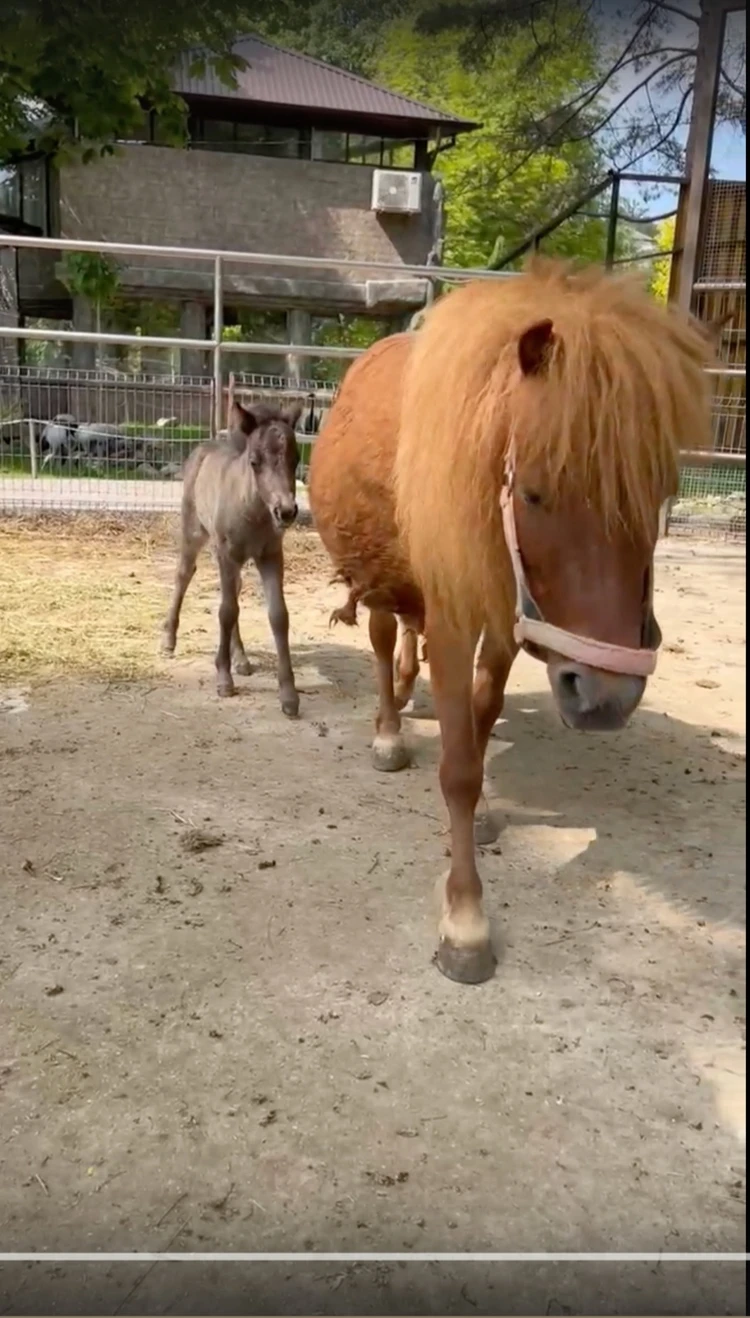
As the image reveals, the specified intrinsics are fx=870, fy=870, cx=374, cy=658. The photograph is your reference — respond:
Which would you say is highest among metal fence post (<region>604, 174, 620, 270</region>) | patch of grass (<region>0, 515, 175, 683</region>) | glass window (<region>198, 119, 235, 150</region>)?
glass window (<region>198, 119, 235, 150</region>)

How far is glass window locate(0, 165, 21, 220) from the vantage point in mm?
1787

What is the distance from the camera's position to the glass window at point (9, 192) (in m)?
1.79

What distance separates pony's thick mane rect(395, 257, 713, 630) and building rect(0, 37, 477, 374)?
265 millimetres

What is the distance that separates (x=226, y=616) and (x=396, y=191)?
1939mm

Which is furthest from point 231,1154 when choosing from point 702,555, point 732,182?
point 702,555

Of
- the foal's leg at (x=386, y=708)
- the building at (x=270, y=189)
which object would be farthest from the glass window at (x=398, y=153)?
the foal's leg at (x=386, y=708)

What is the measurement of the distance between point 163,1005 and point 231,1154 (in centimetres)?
39

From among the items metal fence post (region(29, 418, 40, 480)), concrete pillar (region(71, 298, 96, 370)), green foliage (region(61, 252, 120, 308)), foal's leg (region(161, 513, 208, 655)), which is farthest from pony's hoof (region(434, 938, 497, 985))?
metal fence post (region(29, 418, 40, 480))

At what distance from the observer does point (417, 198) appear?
5.15ft

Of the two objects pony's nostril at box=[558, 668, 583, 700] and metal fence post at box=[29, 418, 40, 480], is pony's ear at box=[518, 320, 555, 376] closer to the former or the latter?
pony's nostril at box=[558, 668, 583, 700]

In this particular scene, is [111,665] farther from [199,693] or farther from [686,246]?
[686,246]

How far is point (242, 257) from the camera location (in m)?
1.87

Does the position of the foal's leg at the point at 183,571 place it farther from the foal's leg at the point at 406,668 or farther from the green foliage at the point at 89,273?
the green foliage at the point at 89,273

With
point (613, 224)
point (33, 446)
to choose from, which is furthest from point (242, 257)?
point (33, 446)
